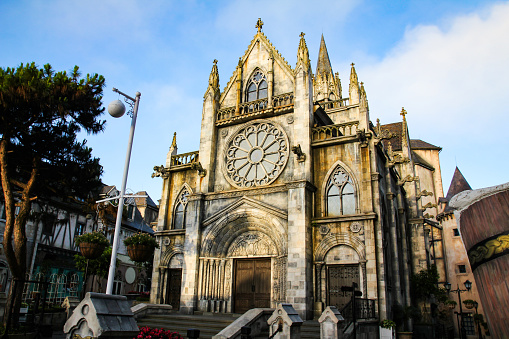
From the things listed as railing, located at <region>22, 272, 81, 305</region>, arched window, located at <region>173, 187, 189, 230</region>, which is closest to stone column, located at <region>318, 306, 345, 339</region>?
arched window, located at <region>173, 187, 189, 230</region>

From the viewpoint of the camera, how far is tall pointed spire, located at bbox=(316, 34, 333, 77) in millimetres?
41094

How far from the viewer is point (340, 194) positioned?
61.7 feet

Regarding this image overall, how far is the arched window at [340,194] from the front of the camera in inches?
730

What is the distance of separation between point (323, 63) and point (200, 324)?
35002mm

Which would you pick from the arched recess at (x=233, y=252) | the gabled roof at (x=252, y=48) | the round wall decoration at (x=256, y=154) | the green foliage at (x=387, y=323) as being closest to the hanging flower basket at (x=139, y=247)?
the arched recess at (x=233, y=252)

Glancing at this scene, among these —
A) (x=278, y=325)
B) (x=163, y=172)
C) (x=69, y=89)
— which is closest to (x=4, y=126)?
(x=69, y=89)

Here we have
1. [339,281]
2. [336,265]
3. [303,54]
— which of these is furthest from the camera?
[303,54]

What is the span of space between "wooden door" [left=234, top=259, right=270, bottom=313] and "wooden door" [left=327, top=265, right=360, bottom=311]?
3098 millimetres

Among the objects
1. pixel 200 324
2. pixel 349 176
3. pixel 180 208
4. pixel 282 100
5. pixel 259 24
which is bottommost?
pixel 200 324

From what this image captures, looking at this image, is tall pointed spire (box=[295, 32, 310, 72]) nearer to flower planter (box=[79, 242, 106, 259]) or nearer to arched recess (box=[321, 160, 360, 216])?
arched recess (box=[321, 160, 360, 216])

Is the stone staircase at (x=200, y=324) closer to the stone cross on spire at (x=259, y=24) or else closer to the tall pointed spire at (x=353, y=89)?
the tall pointed spire at (x=353, y=89)

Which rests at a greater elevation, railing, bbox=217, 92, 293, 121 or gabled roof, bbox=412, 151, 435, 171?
gabled roof, bbox=412, 151, 435, 171

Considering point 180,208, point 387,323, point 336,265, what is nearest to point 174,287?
point 180,208

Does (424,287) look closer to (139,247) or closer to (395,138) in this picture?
(139,247)
